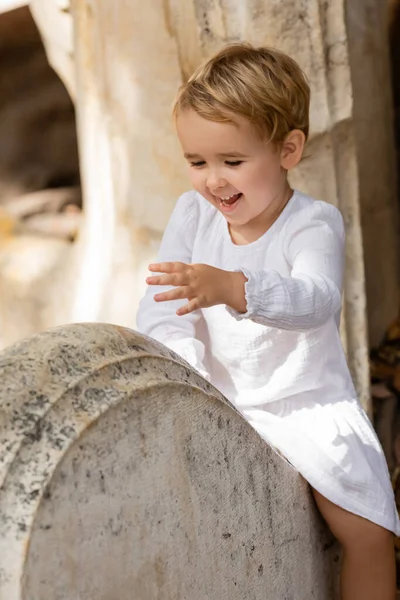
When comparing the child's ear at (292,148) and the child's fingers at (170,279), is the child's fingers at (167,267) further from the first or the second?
the child's ear at (292,148)

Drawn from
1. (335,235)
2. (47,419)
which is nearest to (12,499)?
(47,419)

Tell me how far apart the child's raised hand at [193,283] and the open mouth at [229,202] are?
222 millimetres

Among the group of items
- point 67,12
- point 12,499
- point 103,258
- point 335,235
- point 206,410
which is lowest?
point 12,499

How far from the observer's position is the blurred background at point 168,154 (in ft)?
7.13

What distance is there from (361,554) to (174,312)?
1.61 feet

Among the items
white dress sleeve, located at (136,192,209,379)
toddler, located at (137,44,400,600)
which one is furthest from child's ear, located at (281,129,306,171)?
white dress sleeve, located at (136,192,209,379)

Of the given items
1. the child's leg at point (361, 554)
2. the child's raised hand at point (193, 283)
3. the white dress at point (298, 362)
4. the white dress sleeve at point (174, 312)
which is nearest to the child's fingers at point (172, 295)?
the child's raised hand at point (193, 283)

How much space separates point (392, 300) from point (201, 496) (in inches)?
72.8

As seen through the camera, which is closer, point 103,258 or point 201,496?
point 201,496

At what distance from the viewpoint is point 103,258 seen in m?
2.90

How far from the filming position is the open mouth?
1482 millimetres

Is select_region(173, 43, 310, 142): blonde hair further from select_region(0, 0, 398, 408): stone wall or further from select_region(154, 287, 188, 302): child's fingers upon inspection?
select_region(0, 0, 398, 408): stone wall

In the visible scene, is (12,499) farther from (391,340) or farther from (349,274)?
(391,340)

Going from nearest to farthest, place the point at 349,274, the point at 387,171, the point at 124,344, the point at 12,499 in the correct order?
1. the point at 12,499
2. the point at 124,344
3. the point at 349,274
4. the point at 387,171
